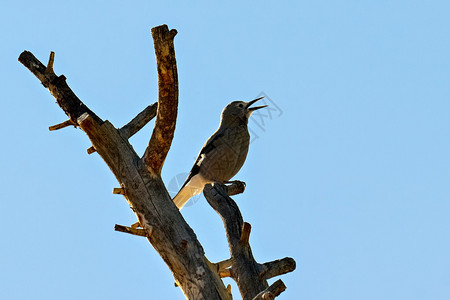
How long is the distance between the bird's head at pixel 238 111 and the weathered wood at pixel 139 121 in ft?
9.80

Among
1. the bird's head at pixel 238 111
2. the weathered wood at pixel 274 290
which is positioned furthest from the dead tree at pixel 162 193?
the bird's head at pixel 238 111

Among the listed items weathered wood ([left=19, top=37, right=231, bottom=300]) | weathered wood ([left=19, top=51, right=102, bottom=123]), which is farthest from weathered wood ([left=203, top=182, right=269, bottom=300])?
weathered wood ([left=19, top=51, right=102, bottom=123])

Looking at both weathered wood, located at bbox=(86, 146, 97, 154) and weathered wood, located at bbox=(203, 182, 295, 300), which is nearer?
weathered wood, located at bbox=(203, 182, 295, 300)

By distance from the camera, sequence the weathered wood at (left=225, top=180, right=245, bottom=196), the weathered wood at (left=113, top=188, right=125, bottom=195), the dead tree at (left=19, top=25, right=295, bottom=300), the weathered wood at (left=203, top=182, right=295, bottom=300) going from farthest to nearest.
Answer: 1. the weathered wood at (left=225, top=180, right=245, bottom=196)
2. the weathered wood at (left=203, top=182, right=295, bottom=300)
3. the weathered wood at (left=113, top=188, right=125, bottom=195)
4. the dead tree at (left=19, top=25, right=295, bottom=300)

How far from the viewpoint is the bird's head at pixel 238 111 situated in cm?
915

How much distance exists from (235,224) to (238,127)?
3052 mm

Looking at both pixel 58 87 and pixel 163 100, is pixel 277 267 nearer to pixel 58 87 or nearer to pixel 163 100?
pixel 163 100

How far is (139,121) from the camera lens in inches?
240

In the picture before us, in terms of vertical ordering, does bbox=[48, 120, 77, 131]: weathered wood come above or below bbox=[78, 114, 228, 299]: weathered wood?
above

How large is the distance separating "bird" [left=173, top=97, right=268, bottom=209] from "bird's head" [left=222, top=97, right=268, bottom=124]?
0.6 inches

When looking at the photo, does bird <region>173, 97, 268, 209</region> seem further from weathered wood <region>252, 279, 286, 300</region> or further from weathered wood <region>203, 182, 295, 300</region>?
weathered wood <region>252, 279, 286, 300</region>

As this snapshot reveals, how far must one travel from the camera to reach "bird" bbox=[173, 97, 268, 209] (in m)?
8.44

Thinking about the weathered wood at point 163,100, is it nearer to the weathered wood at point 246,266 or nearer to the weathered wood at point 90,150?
the weathered wood at point 90,150

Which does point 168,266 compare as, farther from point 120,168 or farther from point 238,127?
point 238,127
